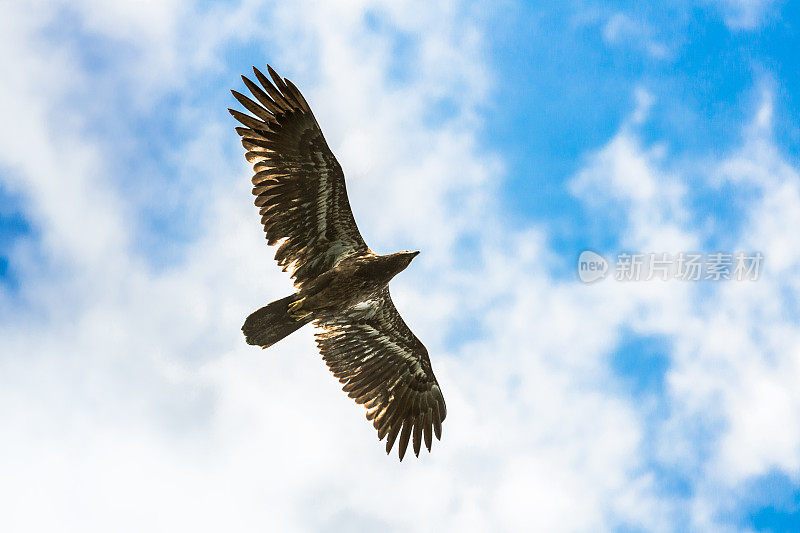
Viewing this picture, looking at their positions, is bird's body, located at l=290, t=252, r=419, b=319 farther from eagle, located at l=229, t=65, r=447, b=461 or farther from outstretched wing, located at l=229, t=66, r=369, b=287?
outstretched wing, located at l=229, t=66, r=369, b=287

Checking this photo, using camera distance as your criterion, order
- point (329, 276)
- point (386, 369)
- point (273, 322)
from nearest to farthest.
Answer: point (273, 322) → point (329, 276) → point (386, 369)

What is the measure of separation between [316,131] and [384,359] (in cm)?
404

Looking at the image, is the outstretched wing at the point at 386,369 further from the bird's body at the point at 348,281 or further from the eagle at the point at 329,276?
the bird's body at the point at 348,281

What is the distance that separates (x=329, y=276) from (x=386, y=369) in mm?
2280

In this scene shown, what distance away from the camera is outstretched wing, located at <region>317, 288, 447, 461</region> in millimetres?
11977

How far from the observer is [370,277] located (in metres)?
11.0

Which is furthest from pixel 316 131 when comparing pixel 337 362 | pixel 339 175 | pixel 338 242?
pixel 337 362

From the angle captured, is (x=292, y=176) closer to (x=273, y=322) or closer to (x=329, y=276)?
(x=329, y=276)

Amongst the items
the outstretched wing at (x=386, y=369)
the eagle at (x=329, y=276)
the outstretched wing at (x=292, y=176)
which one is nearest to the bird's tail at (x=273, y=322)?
the eagle at (x=329, y=276)

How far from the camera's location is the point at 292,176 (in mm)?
10562

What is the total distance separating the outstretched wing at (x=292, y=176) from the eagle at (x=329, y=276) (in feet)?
0.05

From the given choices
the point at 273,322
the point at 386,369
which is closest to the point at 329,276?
the point at 273,322

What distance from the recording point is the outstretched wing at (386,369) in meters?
12.0

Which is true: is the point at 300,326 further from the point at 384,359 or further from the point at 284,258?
the point at 384,359
